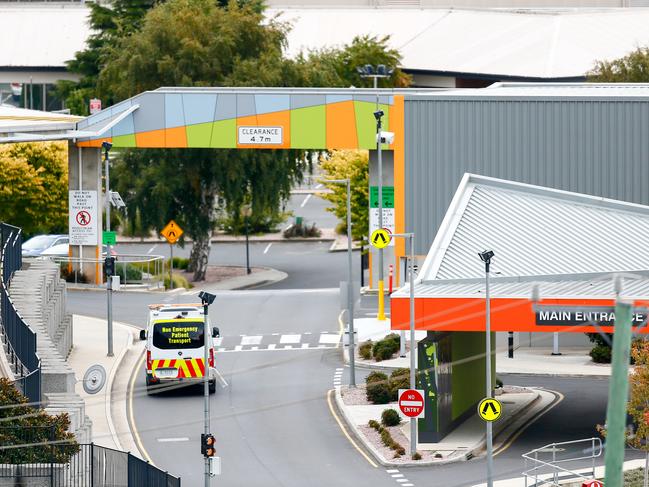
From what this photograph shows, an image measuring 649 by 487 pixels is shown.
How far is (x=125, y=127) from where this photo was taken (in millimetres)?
60344

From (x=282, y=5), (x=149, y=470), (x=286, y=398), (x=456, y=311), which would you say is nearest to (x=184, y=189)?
(x=286, y=398)

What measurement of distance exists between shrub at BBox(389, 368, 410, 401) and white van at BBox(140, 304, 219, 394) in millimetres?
5245

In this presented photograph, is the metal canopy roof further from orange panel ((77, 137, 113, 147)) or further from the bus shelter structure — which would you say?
orange panel ((77, 137, 113, 147))

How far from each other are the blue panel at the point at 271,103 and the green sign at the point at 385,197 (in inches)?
186

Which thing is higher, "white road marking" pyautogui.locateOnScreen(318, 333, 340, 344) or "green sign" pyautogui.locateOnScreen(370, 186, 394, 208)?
"green sign" pyautogui.locateOnScreen(370, 186, 394, 208)

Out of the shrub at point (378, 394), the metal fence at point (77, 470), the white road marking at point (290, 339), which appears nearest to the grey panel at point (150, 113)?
the white road marking at point (290, 339)

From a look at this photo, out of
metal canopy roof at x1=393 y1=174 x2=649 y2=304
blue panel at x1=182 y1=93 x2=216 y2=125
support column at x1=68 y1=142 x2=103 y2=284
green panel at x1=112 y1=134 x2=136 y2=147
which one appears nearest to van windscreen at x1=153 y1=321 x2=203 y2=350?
metal canopy roof at x1=393 y1=174 x2=649 y2=304

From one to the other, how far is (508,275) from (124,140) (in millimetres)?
24828

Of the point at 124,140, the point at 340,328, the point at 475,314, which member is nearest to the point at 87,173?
the point at 124,140

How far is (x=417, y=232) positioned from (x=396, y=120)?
175 inches

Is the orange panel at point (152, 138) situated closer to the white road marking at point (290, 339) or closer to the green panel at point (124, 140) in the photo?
the green panel at point (124, 140)

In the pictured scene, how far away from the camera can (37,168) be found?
226 feet

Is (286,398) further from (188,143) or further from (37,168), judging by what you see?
(37,168)

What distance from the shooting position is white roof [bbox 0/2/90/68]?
108 metres
